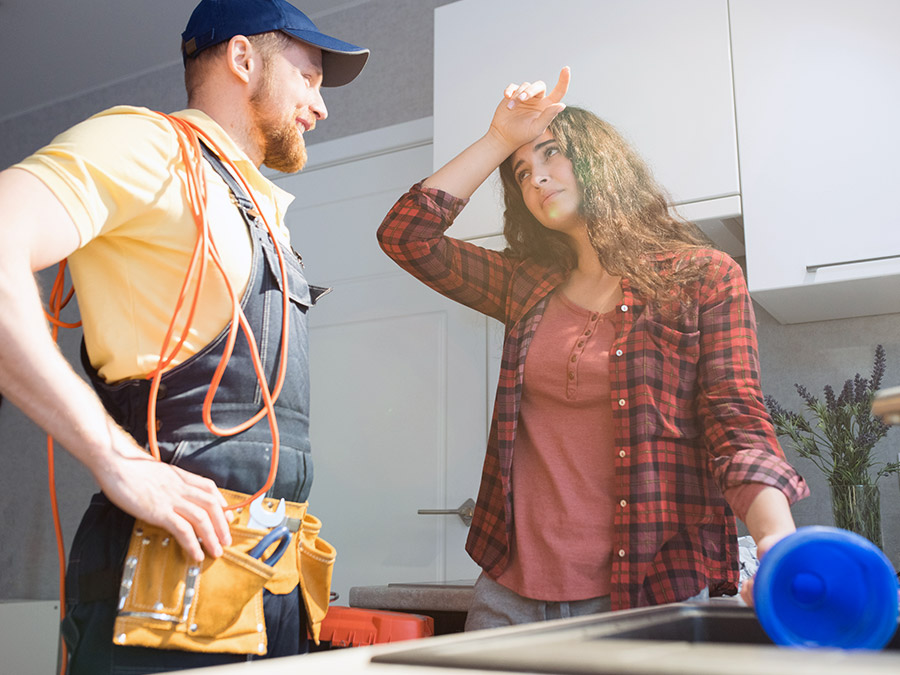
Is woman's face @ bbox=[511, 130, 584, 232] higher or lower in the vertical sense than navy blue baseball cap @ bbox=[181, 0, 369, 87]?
lower

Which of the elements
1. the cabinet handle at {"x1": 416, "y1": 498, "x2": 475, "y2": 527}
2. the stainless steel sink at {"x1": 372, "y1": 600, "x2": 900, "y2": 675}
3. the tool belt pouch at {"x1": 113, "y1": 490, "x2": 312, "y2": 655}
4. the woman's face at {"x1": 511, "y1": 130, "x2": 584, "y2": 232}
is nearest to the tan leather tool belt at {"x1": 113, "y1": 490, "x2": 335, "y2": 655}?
the tool belt pouch at {"x1": 113, "y1": 490, "x2": 312, "y2": 655}

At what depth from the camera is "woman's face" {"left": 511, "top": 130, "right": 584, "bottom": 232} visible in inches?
58.0

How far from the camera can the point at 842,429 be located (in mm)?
1713

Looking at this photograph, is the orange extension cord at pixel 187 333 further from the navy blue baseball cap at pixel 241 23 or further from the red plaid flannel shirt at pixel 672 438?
the red plaid flannel shirt at pixel 672 438

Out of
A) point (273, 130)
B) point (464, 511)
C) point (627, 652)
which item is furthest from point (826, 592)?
point (464, 511)

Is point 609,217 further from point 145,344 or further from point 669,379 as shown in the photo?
point 145,344

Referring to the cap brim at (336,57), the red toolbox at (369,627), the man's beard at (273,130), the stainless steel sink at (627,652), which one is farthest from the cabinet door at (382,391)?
the stainless steel sink at (627,652)

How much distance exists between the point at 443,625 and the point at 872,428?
3.01 ft

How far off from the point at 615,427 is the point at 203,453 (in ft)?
1.86

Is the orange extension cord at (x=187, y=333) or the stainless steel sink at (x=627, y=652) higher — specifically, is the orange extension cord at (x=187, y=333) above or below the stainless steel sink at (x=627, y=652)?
above

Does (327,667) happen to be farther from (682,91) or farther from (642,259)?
(682,91)

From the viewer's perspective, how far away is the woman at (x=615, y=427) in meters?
1.12

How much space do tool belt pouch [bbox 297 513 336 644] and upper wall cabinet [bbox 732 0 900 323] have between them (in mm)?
1022

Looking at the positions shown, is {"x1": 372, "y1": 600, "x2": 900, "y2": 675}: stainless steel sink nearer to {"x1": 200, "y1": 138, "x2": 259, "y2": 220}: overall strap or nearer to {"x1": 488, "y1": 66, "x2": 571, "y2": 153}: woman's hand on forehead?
{"x1": 200, "y1": 138, "x2": 259, "y2": 220}: overall strap
